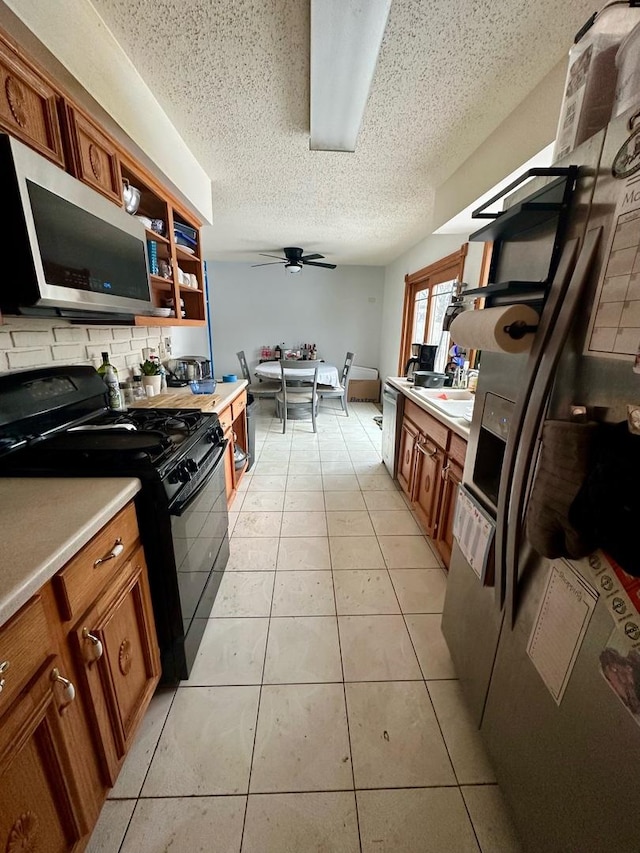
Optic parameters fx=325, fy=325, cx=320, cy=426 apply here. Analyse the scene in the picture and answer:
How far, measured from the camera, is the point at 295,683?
1.29 metres

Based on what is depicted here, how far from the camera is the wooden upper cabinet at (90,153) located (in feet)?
3.82

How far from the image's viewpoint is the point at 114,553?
0.88 m

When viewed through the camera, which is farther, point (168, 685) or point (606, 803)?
point (168, 685)

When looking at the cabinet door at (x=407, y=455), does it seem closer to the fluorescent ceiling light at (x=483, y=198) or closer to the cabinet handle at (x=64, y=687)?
the fluorescent ceiling light at (x=483, y=198)

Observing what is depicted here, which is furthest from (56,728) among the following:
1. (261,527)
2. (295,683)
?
(261,527)

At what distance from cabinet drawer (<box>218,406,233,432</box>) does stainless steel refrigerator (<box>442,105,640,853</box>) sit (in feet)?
5.38

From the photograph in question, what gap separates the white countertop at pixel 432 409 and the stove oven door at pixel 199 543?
1178 millimetres

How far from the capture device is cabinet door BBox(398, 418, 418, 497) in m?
2.40

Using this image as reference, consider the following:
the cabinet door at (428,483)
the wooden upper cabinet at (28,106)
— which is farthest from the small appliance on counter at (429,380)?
the wooden upper cabinet at (28,106)

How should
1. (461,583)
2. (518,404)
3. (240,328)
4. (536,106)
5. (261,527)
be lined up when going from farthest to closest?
(240,328) → (261,527) → (536,106) → (461,583) → (518,404)

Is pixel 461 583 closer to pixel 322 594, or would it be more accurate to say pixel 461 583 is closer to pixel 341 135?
pixel 322 594

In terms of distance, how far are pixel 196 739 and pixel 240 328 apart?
550 centimetres

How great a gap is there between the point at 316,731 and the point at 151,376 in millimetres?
2158

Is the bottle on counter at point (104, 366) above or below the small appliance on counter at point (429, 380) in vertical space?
above
